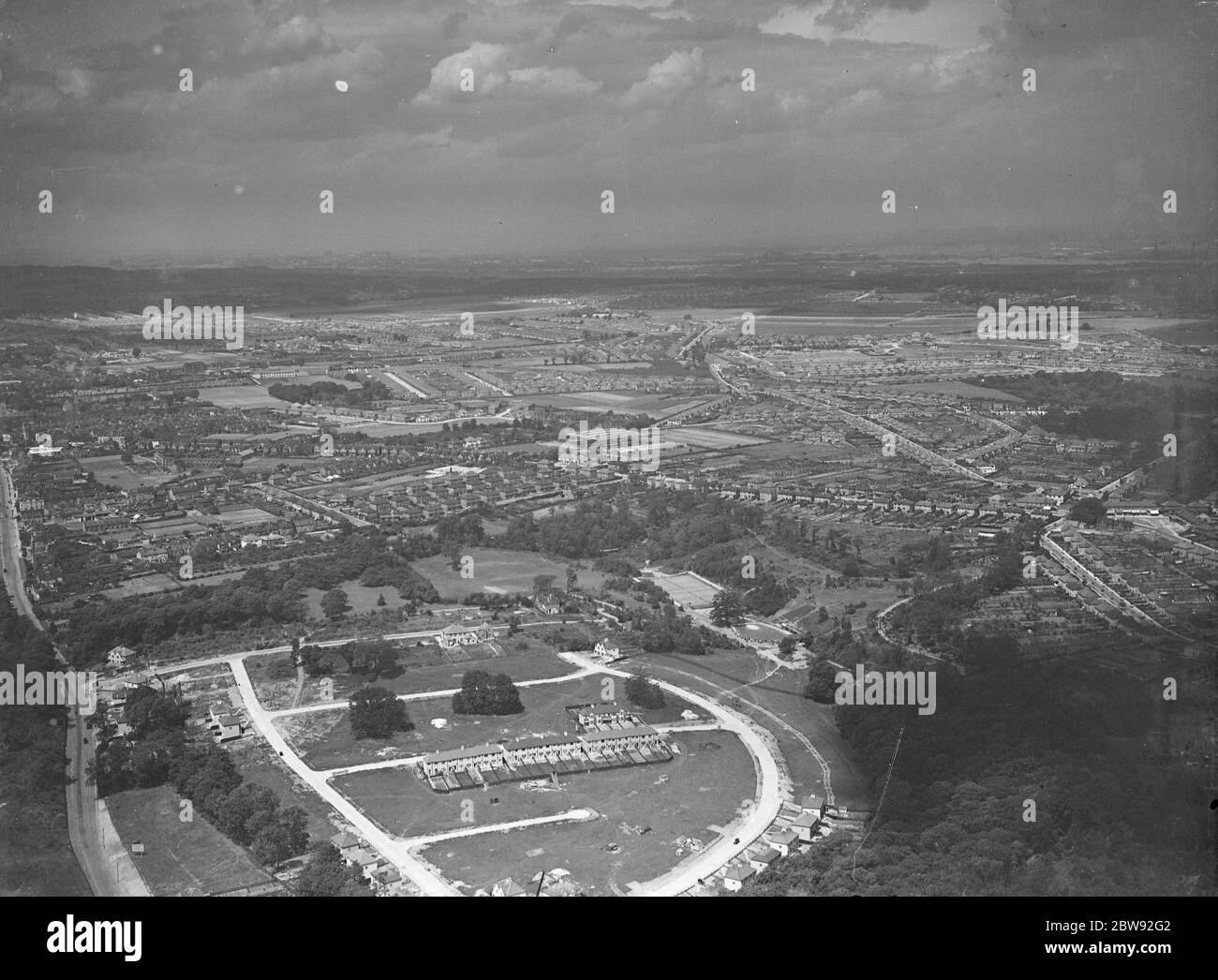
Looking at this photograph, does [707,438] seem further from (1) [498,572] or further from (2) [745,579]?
(1) [498,572]

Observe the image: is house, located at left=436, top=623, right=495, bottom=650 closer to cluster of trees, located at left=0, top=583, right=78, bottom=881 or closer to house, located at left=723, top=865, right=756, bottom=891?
cluster of trees, located at left=0, top=583, right=78, bottom=881

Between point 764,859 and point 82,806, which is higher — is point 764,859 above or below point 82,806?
below

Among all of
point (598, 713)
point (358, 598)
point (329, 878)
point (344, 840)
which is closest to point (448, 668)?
point (358, 598)

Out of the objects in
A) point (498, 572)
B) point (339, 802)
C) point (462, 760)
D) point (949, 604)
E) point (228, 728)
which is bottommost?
point (339, 802)

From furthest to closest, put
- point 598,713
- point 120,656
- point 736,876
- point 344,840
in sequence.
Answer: point 120,656
point 598,713
point 344,840
point 736,876
